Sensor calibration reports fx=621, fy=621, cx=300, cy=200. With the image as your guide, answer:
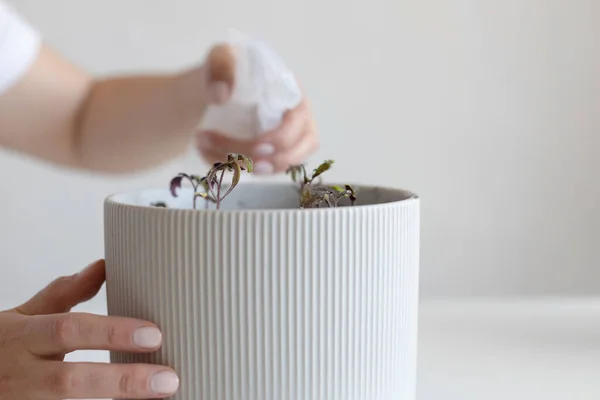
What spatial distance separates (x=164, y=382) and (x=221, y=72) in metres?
0.44

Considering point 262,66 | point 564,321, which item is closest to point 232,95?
point 262,66

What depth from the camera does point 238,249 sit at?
12.3 inches

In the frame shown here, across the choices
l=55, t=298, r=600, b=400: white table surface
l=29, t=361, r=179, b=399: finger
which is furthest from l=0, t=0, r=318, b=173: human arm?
l=29, t=361, r=179, b=399: finger

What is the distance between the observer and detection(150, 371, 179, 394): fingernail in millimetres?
329

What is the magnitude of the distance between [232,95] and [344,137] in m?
0.33

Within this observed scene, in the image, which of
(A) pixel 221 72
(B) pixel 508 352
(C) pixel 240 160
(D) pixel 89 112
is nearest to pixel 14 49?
(D) pixel 89 112

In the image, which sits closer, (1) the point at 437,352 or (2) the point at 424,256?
(1) the point at 437,352

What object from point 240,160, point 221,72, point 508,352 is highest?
point 221,72

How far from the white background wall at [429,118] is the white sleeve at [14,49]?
6.7 inches

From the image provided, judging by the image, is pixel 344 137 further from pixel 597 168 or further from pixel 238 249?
pixel 238 249

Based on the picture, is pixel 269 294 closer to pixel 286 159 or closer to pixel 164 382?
pixel 164 382

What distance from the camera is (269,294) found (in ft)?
1.03

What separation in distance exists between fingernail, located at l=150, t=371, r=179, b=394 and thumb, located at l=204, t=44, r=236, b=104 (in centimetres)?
42

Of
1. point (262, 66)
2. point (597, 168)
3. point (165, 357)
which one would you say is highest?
point (262, 66)
